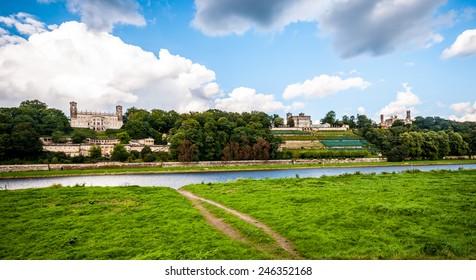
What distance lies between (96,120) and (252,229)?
98.9 m

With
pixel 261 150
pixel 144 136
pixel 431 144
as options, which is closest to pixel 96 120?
pixel 144 136

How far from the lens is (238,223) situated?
344 inches

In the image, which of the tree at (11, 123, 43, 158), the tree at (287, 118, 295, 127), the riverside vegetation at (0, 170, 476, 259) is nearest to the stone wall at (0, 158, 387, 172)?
the tree at (11, 123, 43, 158)

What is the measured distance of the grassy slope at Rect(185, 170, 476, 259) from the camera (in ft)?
21.3

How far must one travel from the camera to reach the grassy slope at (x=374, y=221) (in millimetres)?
6488

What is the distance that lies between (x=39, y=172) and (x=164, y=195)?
35496 millimetres

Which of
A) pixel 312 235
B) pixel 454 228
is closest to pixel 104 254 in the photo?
pixel 312 235

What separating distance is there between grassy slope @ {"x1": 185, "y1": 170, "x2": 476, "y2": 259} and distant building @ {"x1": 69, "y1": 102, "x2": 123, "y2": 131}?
89.2 m

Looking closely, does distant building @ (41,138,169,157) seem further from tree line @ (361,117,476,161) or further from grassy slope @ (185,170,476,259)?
grassy slope @ (185,170,476,259)

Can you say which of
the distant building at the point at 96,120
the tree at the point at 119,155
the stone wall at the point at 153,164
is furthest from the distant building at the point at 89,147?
the distant building at the point at 96,120

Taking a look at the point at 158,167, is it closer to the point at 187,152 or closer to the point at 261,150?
the point at 187,152

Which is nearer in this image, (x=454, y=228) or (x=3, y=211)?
(x=454, y=228)

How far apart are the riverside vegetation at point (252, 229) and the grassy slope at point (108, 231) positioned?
0.02m
